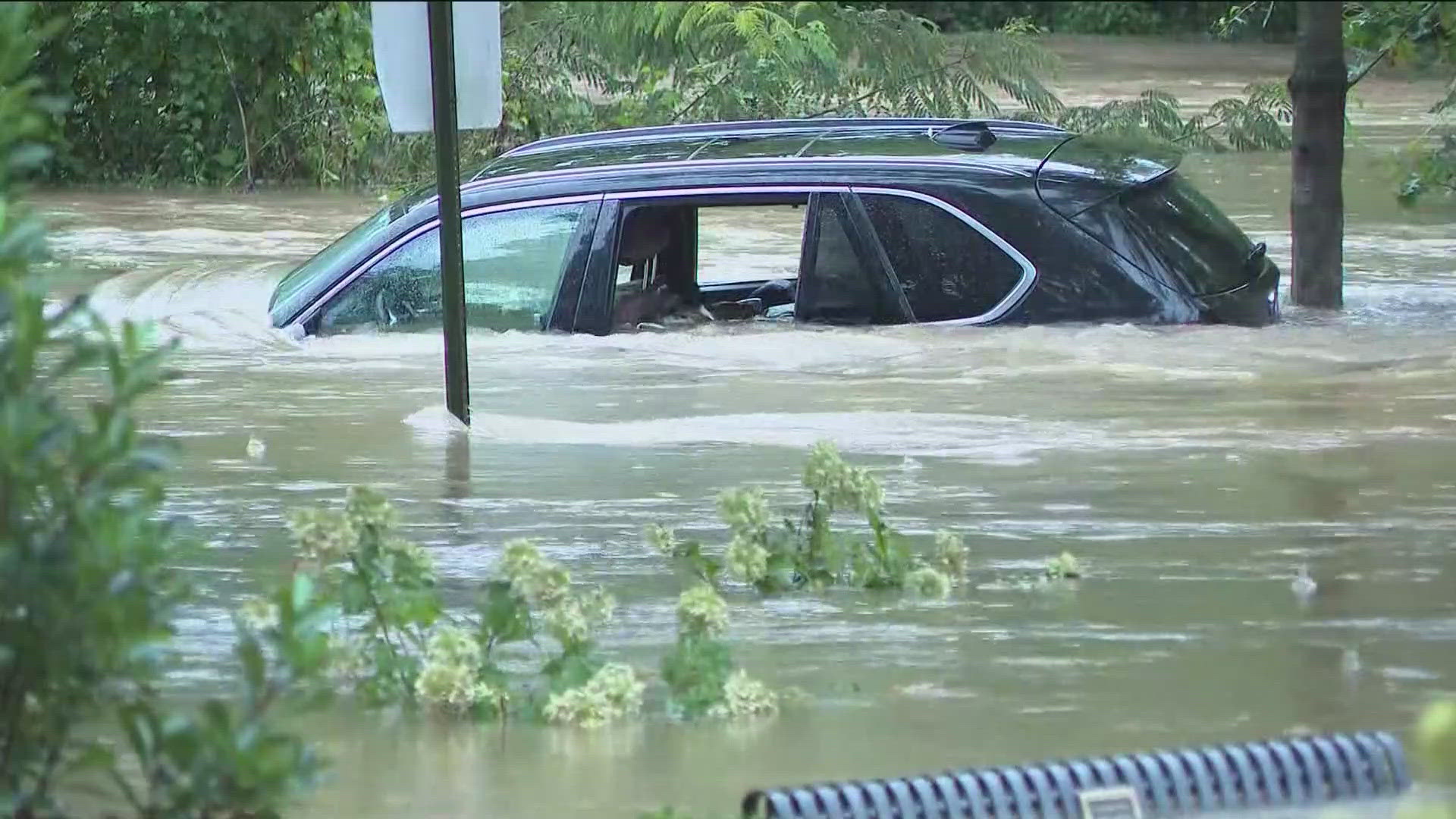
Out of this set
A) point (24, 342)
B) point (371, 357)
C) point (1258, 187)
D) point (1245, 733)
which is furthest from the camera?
point (1258, 187)

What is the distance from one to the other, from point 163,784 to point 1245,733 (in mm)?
2537

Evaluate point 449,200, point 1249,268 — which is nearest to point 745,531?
point 449,200

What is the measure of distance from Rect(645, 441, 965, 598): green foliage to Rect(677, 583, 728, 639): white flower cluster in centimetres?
76

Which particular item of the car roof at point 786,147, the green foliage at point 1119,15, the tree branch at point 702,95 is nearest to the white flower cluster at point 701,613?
the car roof at point 786,147

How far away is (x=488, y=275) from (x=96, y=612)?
17.1 feet

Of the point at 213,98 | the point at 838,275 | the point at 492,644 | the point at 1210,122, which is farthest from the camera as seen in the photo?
the point at 213,98

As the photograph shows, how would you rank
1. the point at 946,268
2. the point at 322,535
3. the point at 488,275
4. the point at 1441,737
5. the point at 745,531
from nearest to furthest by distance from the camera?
the point at 1441,737
the point at 322,535
the point at 745,531
the point at 946,268
the point at 488,275

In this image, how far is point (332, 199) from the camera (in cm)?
1593

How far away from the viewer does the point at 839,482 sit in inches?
229

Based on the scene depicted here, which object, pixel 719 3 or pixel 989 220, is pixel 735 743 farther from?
pixel 719 3

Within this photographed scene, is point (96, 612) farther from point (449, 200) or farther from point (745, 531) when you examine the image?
point (449, 200)

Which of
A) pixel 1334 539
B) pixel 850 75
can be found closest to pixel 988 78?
pixel 850 75

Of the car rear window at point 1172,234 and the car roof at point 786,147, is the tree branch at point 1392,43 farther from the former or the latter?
the car roof at point 786,147

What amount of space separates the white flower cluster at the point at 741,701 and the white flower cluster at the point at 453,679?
0.50 m
